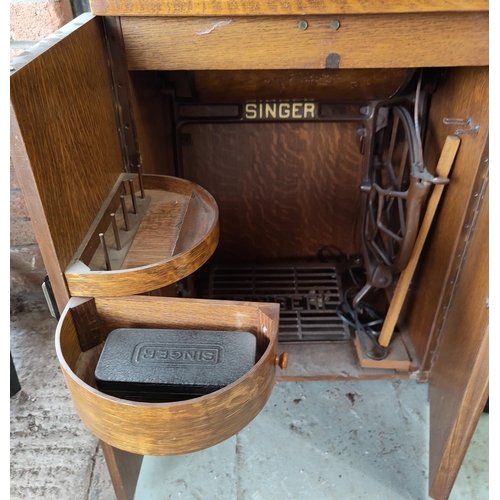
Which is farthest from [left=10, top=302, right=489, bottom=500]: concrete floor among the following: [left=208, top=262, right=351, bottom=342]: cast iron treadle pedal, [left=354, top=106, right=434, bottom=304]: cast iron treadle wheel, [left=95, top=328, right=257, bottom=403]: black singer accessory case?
[left=95, top=328, right=257, bottom=403]: black singer accessory case

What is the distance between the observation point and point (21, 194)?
148 centimetres

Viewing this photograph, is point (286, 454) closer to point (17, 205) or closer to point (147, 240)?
point (147, 240)

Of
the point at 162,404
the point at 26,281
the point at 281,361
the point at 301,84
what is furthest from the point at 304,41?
the point at 26,281

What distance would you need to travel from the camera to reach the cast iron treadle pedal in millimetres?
1498

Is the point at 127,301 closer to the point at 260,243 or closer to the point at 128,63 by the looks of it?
the point at 128,63

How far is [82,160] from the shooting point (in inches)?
31.0

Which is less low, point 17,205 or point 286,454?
point 17,205

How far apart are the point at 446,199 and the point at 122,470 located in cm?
101

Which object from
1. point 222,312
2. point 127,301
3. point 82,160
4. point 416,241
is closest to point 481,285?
point 416,241

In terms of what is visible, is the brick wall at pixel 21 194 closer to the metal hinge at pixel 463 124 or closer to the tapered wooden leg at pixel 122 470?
the tapered wooden leg at pixel 122 470

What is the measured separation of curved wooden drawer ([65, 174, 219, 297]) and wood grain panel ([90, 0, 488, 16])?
32 cm

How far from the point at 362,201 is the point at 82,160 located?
38.6 inches

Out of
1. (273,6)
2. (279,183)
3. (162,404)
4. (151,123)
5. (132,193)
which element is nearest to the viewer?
(162,404)

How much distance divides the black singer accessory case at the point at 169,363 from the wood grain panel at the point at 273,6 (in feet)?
1.88
